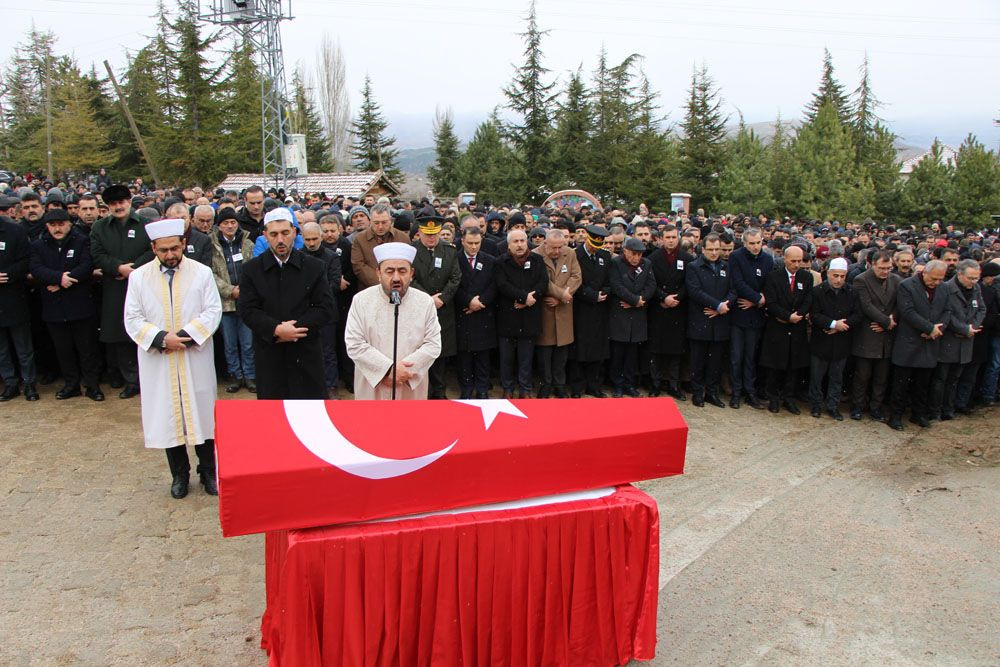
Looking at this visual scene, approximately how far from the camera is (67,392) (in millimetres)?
7652

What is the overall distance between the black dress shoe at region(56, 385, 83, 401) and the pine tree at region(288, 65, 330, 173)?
33.5m

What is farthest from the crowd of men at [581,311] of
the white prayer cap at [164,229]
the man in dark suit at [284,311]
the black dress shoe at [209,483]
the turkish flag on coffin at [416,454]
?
the turkish flag on coffin at [416,454]

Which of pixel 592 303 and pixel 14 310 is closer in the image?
pixel 14 310

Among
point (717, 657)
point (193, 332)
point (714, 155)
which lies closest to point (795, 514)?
point (717, 657)

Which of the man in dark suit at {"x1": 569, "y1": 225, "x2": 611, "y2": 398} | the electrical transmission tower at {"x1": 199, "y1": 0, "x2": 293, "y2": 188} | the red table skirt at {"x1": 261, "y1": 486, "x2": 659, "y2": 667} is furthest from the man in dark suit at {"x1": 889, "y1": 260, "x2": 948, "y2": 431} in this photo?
the electrical transmission tower at {"x1": 199, "y1": 0, "x2": 293, "y2": 188}

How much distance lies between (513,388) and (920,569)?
4.69 meters

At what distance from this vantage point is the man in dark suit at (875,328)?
8180 millimetres

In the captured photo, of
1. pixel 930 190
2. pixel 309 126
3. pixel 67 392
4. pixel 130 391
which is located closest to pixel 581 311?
pixel 130 391

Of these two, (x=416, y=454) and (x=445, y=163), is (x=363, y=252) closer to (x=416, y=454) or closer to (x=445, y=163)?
(x=416, y=454)

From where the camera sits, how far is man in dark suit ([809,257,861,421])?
8211 millimetres

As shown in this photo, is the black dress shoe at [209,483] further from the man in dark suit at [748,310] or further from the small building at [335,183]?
the small building at [335,183]

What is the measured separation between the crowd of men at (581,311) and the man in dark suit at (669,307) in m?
0.02

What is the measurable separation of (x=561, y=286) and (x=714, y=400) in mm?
2327

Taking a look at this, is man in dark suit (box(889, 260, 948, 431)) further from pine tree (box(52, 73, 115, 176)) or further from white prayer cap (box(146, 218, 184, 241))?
pine tree (box(52, 73, 115, 176))
